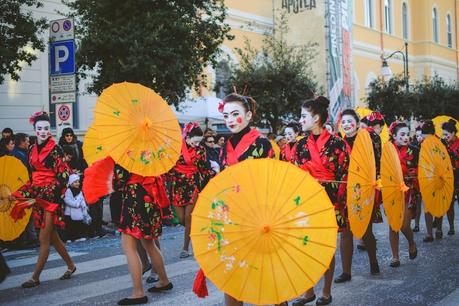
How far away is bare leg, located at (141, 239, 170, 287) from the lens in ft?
20.5

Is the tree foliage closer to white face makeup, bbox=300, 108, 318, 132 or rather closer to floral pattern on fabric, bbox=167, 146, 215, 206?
floral pattern on fabric, bbox=167, 146, 215, 206

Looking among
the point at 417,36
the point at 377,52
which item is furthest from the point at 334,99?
the point at 417,36

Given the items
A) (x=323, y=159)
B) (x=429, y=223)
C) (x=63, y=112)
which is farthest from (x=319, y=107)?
(x=63, y=112)

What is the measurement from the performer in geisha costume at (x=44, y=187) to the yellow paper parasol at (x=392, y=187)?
11.6 ft

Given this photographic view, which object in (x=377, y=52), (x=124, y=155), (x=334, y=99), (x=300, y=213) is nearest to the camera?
(x=300, y=213)

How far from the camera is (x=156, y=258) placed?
6.33 metres

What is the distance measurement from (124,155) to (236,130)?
4.36 feet

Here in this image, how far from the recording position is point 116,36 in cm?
1280

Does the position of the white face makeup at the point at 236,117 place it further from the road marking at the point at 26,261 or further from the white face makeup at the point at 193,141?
the road marking at the point at 26,261

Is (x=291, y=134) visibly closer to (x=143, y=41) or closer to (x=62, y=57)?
(x=143, y=41)

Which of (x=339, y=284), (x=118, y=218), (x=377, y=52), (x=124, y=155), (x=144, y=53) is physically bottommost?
(x=339, y=284)

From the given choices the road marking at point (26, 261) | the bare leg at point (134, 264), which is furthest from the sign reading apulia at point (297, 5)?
the bare leg at point (134, 264)

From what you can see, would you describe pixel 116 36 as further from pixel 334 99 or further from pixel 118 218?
pixel 334 99

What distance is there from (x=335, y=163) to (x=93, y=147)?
2.39 metres
